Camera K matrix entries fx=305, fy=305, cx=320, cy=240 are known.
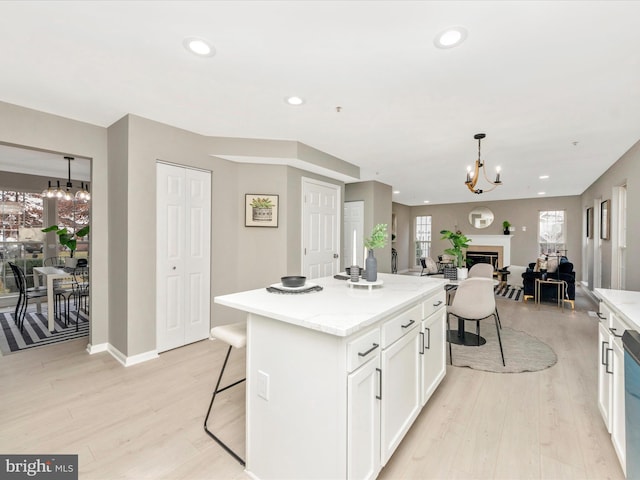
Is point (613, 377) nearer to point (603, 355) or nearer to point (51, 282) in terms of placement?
point (603, 355)

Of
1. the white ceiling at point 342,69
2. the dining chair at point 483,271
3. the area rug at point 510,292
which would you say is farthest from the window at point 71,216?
the area rug at point 510,292

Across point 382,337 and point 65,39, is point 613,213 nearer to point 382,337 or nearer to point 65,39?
point 382,337

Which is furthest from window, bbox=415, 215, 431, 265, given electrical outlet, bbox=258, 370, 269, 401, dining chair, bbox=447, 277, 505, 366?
electrical outlet, bbox=258, 370, 269, 401

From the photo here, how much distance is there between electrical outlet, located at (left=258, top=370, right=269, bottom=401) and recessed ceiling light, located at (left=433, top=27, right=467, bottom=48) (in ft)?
7.06

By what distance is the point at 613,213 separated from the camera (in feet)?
16.1

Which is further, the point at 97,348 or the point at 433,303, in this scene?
the point at 97,348

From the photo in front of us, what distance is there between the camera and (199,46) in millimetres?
1926

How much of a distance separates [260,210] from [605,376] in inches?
143

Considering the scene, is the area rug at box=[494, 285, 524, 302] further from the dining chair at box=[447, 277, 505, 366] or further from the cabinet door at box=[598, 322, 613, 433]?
the cabinet door at box=[598, 322, 613, 433]

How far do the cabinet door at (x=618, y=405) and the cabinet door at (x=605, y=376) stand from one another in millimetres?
69

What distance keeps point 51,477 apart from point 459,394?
9.10 ft

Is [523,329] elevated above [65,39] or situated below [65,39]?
below

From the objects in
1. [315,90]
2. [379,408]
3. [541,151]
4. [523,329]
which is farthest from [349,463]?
[541,151]

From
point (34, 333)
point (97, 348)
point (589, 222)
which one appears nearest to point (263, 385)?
point (97, 348)
